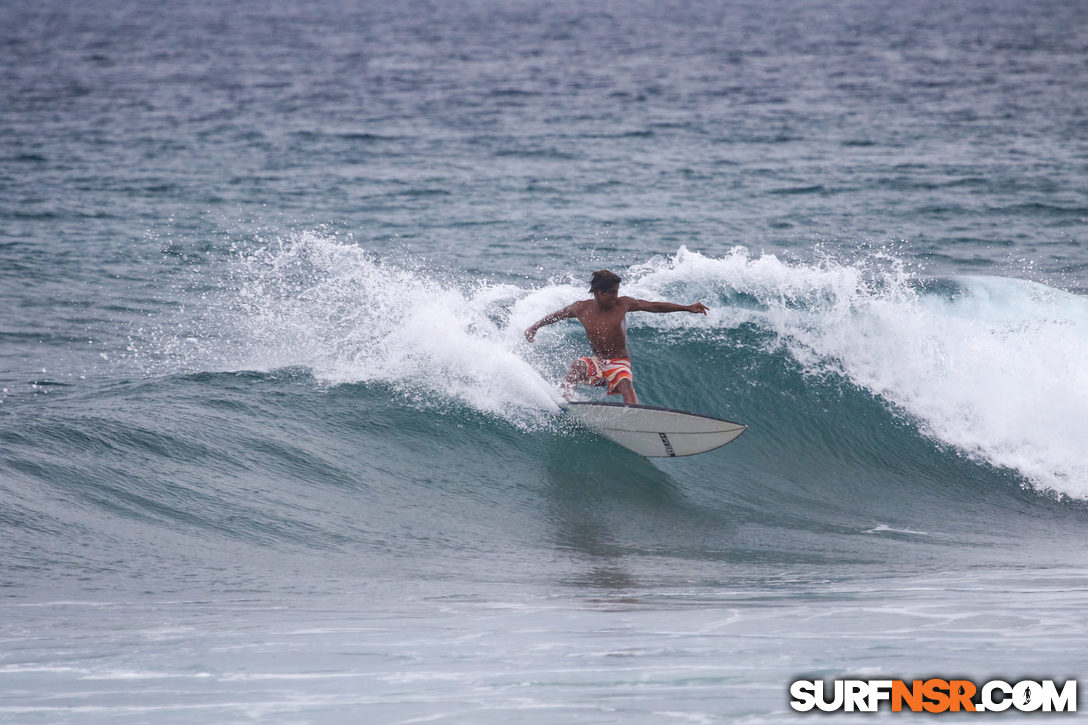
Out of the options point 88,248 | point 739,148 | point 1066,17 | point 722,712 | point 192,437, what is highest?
point 1066,17

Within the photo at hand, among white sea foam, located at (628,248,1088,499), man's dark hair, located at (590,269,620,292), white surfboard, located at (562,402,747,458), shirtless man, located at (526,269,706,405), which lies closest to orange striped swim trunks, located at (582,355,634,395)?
shirtless man, located at (526,269,706,405)

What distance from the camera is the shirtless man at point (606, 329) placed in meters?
9.44

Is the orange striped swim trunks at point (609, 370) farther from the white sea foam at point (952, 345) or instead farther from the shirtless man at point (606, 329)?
the white sea foam at point (952, 345)

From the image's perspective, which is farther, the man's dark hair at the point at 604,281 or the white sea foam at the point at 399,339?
the white sea foam at the point at 399,339

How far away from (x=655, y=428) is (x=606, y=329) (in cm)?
96

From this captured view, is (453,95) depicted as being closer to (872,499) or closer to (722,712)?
(872,499)

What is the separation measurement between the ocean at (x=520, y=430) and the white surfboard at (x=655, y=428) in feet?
0.79

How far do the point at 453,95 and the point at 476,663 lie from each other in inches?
1259

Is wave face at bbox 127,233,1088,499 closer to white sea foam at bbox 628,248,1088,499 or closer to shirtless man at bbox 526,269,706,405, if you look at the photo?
white sea foam at bbox 628,248,1088,499

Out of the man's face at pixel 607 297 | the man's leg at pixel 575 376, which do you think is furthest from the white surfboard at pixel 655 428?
the man's face at pixel 607 297

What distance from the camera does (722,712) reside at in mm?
5121

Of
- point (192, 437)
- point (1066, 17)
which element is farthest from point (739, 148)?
point (1066, 17)

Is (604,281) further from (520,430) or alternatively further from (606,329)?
(520,430)

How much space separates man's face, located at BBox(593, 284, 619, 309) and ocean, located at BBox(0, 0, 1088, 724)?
4.10 feet
